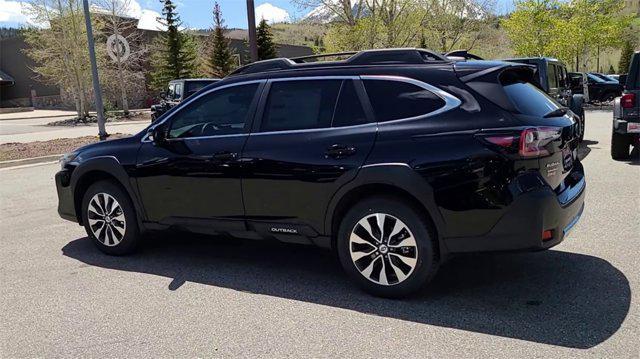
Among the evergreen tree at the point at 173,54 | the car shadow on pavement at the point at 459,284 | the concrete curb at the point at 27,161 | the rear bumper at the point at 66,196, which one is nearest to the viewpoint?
the car shadow on pavement at the point at 459,284

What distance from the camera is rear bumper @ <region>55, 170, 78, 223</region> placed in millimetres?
5363

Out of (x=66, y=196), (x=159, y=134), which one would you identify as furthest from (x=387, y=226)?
(x=66, y=196)

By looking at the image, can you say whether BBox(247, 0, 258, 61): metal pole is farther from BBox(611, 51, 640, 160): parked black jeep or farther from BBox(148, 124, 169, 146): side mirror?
BBox(148, 124, 169, 146): side mirror

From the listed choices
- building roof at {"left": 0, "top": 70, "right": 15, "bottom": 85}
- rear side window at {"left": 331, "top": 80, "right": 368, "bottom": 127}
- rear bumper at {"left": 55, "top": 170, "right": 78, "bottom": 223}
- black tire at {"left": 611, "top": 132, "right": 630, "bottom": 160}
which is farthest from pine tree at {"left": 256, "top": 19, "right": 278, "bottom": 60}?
rear side window at {"left": 331, "top": 80, "right": 368, "bottom": 127}

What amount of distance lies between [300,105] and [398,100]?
0.83 metres

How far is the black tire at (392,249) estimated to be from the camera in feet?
12.2

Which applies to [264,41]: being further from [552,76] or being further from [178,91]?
[552,76]

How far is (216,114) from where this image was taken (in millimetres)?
4688

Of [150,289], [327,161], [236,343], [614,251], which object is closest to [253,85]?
[327,161]

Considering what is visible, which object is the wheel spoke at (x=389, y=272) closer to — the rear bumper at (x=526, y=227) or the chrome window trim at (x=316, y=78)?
the rear bumper at (x=526, y=227)

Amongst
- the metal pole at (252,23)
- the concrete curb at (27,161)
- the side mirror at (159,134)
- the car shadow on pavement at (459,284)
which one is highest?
the metal pole at (252,23)

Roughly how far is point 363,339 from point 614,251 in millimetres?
2741

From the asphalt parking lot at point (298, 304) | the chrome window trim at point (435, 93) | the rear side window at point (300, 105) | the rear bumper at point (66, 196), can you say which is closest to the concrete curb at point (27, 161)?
the asphalt parking lot at point (298, 304)

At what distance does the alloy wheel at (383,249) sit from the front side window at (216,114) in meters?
1.37
